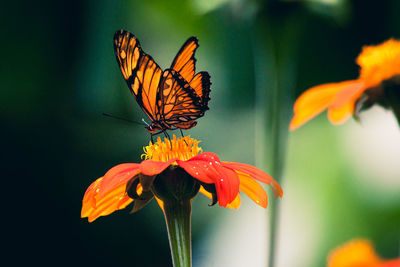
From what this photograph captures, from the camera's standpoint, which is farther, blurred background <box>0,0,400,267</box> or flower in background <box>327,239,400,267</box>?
blurred background <box>0,0,400,267</box>

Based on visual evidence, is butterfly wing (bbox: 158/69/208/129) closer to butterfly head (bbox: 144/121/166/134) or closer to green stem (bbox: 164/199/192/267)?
butterfly head (bbox: 144/121/166/134)

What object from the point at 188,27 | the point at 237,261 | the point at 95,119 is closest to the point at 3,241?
the point at 95,119

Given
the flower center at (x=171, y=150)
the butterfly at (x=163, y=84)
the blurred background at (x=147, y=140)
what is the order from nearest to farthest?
the flower center at (x=171, y=150), the butterfly at (x=163, y=84), the blurred background at (x=147, y=140)

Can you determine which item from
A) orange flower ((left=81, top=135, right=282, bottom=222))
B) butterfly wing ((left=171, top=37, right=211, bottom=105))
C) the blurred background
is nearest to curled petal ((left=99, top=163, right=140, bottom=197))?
orange flower ((left=81, top=135, right=282, bottom=222))

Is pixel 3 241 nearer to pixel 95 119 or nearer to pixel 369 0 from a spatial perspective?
pixel 95 119

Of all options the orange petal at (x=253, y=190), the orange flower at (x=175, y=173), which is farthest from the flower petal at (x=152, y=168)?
the orange petal at (x=253, y=190)

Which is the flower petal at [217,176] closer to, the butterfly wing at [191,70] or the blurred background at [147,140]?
the butterfly wing at [191,70]
